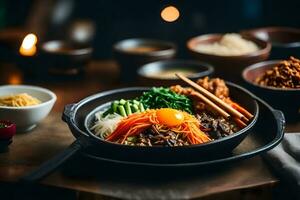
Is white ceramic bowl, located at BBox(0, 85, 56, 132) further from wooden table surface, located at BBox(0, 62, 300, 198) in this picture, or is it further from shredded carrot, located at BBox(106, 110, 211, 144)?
shredded carrot, located at BBox(106, 110, 211, 144)

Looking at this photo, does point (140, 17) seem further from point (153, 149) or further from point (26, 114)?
point (153, 149)

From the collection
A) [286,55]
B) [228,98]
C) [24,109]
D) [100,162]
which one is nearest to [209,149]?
[100,162]

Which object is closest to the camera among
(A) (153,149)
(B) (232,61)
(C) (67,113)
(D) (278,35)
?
(A) (153,149)

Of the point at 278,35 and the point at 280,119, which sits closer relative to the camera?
the point at 280,119

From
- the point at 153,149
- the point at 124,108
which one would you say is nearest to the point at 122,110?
the point at 124,108

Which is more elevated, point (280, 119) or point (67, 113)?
point (67, 113)

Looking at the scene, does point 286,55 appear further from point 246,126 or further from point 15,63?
point 15,63

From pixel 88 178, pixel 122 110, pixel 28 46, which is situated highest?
pixel 28 46

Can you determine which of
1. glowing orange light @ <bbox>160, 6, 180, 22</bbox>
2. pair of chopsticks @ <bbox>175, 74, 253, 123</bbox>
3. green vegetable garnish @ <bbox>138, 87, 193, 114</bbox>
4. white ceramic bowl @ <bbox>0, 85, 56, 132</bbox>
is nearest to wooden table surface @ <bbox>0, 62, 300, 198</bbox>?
white ceramic bowl @ <bbox>0, 85, 56, 132</bbox>

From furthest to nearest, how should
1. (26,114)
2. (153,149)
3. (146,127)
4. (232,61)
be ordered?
(232,61) → (26,114) → (146,127) → (153,149)
